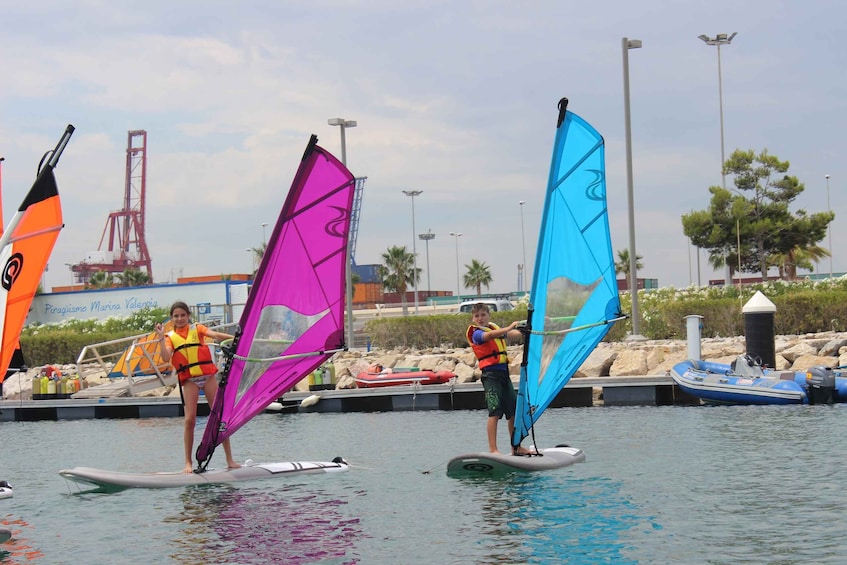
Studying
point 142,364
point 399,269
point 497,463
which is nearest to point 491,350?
point 497,463

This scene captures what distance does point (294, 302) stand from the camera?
11.4m

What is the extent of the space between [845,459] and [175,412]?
15097 millimetres

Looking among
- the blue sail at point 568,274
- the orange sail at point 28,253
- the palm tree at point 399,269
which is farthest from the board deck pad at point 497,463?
the palm tree at point 399,269

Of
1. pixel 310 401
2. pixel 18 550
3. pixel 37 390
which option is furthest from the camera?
pixel 37 390

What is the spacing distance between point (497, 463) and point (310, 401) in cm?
1125

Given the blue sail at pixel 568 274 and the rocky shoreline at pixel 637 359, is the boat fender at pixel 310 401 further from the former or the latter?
the blue sail at pixel 568 274

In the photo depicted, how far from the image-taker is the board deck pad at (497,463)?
11.2 meters

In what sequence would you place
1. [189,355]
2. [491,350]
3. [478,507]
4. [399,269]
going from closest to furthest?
[478,507]
[189,355]
[491,350]
[399,269]

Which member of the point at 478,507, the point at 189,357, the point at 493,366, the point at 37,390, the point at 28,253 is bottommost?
the point at 478,507

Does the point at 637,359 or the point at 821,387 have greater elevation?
the point at 637,359

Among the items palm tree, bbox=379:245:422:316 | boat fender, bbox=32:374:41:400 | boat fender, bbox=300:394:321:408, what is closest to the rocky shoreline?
boat fender, bbox=32:374:41:400

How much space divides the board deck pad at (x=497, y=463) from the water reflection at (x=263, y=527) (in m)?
1.39

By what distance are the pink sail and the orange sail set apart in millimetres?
2112

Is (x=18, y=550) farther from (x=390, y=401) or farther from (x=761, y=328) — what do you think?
(x=761, y=328)
